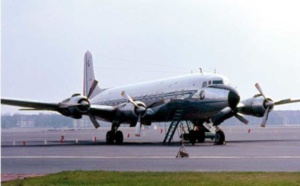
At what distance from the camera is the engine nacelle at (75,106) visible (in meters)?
40.1

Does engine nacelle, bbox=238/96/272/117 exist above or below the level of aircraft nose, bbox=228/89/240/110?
below

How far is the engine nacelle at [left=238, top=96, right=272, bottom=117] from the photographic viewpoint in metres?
42.9

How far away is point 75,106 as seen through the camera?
40062mm

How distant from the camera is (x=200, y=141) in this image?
140ft

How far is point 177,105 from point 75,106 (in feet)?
21.8

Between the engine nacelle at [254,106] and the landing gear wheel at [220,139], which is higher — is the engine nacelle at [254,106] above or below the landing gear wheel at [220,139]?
above

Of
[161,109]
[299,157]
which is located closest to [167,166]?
[299,157]

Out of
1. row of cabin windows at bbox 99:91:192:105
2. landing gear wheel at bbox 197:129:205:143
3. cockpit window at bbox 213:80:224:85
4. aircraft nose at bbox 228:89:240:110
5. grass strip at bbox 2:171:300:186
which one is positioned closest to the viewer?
grass strip at bbox 2:171:300:186

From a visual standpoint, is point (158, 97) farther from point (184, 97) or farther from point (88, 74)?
point (88, 74)

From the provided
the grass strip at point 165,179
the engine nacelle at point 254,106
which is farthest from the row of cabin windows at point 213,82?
the grass strip at point 165,179

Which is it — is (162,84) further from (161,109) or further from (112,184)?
(112,184)

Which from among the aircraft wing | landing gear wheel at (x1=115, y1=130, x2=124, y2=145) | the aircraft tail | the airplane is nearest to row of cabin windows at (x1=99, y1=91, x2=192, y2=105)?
the airplane

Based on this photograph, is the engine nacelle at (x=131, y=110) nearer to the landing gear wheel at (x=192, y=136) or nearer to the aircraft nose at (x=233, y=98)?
the landing gear wheel at (x=192, y=136)

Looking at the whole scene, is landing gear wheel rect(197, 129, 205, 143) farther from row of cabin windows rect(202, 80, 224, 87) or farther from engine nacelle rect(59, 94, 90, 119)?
engine nacelle rect(59, 94, 90, 119)
